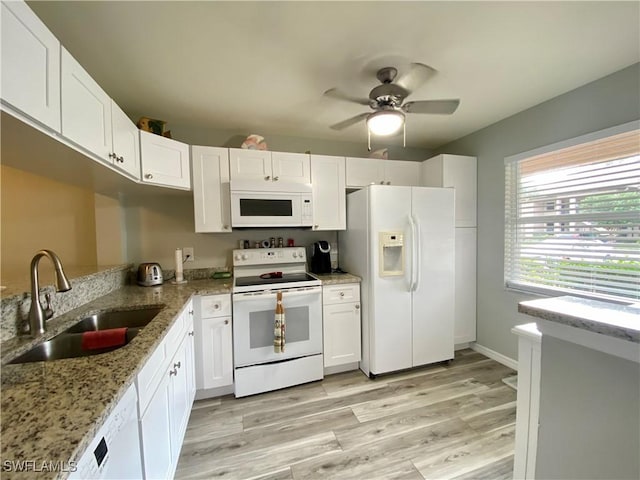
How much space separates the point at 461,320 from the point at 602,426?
7.75ft

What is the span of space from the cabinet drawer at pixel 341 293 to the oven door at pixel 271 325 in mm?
80

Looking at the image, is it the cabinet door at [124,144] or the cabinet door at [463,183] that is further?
the cabinet door at [463,183]

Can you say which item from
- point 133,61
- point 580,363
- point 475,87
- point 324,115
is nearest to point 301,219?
point 324,115

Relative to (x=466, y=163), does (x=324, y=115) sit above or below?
above

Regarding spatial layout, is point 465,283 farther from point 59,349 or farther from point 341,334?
point 59,349

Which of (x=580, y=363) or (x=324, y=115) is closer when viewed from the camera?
(x=580, y=363)

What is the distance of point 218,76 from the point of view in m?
1.77

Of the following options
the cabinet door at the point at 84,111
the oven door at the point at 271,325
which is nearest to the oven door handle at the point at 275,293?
the oven door at the point at 271,325

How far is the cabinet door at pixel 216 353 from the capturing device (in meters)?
2.05

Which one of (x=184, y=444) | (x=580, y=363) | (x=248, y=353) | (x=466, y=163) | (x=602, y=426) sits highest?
(x=466, y=163)

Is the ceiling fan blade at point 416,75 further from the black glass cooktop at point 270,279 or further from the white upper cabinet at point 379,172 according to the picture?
the black glass cooktop at point 270,279

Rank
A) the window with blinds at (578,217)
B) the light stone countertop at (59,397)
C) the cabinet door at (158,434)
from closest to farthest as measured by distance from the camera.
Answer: the light stone countertop at (59,397) < the cabinet door at (158,434) < the window with blinds at (578,217)

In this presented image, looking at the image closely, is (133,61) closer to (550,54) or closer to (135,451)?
(135,451)

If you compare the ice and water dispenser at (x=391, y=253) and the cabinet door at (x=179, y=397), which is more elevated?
the ice and water dispenser at (x=391, y=253)
